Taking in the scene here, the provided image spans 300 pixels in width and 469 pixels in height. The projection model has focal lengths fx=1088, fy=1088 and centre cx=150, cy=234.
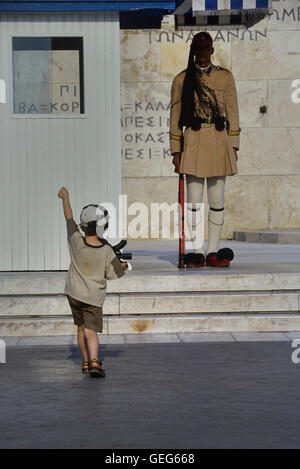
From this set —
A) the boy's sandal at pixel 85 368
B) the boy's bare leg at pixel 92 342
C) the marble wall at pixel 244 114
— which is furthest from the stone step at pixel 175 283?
the marble wall at pixel 244 114

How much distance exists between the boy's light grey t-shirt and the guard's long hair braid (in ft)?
11.7

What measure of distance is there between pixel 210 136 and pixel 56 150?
1751mm

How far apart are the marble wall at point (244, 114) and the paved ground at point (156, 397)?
10.0m

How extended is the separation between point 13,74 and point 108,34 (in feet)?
3.79

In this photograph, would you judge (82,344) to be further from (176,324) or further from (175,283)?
(175,283)

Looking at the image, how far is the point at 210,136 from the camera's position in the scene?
11742mm

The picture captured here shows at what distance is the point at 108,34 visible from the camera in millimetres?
12203

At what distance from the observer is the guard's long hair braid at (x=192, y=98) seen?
11.6m

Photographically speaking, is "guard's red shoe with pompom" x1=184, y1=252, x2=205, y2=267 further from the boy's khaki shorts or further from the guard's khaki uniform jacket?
the boy's khaki shorts

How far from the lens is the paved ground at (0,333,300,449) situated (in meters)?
6.00

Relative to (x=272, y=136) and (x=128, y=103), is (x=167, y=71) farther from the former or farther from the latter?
(x=272, y=136)

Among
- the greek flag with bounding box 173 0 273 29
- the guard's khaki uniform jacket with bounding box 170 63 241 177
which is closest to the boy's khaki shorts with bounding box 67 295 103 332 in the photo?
the guard's khaki uniform jacket with bounding box 170 63 241 177

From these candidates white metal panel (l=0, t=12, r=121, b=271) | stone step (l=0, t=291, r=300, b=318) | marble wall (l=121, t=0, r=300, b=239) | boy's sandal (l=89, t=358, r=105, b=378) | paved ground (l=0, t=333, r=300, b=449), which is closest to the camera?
paved ground (l=0, t=333, r=300, b=449)

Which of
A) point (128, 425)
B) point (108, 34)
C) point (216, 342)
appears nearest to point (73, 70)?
point (108, 34)
